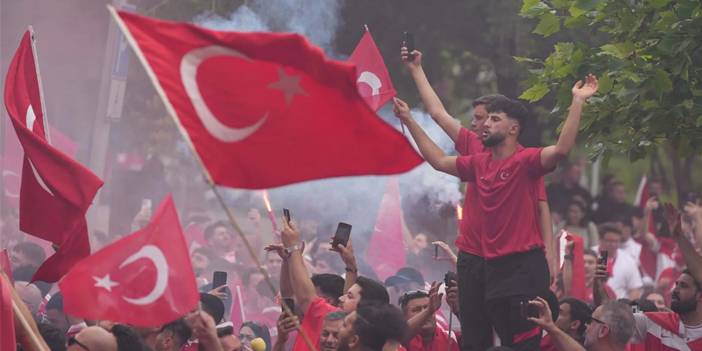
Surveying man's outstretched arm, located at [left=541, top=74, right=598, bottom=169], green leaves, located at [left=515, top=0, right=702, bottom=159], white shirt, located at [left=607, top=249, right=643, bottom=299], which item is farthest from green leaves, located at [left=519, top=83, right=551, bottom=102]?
white shirt, located at [left=607, top=249, right=643, bottom=299]

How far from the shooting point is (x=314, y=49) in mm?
7320

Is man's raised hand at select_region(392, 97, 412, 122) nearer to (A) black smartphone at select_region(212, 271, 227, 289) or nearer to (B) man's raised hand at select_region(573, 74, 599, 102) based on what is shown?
(B) man's raised hand at select_region(573, 74, 599, 102)

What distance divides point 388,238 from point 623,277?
316 centimetres

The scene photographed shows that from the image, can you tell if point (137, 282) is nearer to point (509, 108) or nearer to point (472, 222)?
point (472, 222)

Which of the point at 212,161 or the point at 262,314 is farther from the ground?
the point at 212,161

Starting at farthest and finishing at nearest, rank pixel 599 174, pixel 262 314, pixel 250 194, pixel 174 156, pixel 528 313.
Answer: pixel 599 174 < pixel 174 156 < pixel 250 194 < pixel 262 314 < pixel 528 313

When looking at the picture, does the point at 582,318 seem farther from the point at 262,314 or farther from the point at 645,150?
the point at 262,314

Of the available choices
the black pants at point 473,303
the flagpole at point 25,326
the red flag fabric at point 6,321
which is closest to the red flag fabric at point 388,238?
the black pants at point 473,303

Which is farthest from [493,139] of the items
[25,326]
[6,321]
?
[6,321]

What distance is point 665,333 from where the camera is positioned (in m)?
10.0

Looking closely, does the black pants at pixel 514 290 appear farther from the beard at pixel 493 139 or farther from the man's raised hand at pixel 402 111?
the man's raised hand at pixel 402 111

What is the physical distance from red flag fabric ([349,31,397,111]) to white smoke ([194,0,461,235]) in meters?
5.34

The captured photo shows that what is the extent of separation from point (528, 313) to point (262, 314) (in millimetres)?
5902

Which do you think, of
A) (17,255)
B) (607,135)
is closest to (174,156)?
(17,255)
